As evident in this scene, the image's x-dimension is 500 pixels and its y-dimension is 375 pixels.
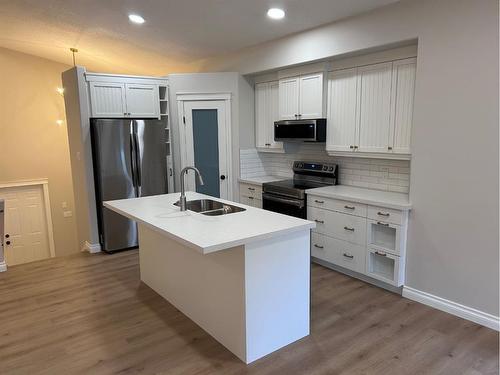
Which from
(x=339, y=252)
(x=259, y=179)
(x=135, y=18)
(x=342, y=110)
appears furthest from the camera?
(x=259, y=179)

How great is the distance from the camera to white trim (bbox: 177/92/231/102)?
5074mm

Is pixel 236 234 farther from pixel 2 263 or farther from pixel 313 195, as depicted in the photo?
pixel 2 263

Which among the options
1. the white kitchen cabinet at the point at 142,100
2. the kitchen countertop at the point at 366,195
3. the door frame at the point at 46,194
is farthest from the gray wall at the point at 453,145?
the door frame at the point at 46,194

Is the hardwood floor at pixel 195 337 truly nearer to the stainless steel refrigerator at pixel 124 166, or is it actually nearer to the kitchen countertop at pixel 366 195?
the kitchen countertop at pixel 366 195

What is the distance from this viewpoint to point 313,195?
13.1 feet

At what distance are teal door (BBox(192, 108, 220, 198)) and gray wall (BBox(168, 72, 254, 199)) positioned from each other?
26 cm

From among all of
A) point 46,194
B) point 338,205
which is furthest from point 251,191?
point 46,194

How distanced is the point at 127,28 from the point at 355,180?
3347mm

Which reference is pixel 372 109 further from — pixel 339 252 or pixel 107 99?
pixel 107 99

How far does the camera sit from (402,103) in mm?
3457

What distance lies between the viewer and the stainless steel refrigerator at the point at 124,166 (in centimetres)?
447

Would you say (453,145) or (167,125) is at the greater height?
(167,125)

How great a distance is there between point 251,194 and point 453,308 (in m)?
2.77

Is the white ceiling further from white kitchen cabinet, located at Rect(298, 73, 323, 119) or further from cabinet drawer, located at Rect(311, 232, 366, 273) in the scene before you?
cabinet drawer, located at Rect(311, 232, 366, 273)
